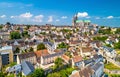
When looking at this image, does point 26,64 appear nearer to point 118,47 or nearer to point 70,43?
point 70,43

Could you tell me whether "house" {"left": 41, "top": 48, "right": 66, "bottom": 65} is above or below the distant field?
above

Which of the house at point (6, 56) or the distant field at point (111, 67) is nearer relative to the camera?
the house at point (6, 56)

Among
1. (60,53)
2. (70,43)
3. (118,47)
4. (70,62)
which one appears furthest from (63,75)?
(118,47)

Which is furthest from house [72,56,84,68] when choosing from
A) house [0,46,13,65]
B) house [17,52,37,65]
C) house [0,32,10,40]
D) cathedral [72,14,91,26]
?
cathedral [72,14,91,26]

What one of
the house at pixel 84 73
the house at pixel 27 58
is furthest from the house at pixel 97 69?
the house at pixel 27 58

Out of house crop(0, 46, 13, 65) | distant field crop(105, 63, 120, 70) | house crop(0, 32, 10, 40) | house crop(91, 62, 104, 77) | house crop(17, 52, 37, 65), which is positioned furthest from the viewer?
house crop(0, 32, 10, 40)

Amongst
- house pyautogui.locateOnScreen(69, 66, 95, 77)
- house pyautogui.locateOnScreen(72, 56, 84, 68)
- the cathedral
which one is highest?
the cathedral

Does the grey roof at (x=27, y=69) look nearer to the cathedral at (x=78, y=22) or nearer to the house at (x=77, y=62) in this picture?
the house at (x=77, y=62)

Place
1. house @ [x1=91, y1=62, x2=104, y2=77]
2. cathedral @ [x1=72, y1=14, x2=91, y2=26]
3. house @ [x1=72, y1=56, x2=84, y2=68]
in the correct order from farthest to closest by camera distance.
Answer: cathedral @ [x1=72, y1=14, x2=91, y2=26]
house @ [x1=72, y1=56, x2=84, y2=68]
house @ [x1=91, y1=62, x2=104, y2=77]

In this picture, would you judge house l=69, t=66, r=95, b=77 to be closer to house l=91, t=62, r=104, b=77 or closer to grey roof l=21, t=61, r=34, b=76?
house l=91, t=62, r=104, b=77

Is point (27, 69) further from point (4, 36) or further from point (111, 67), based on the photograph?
point (4, 36)

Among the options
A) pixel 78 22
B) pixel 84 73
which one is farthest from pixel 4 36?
pixel 78 22
